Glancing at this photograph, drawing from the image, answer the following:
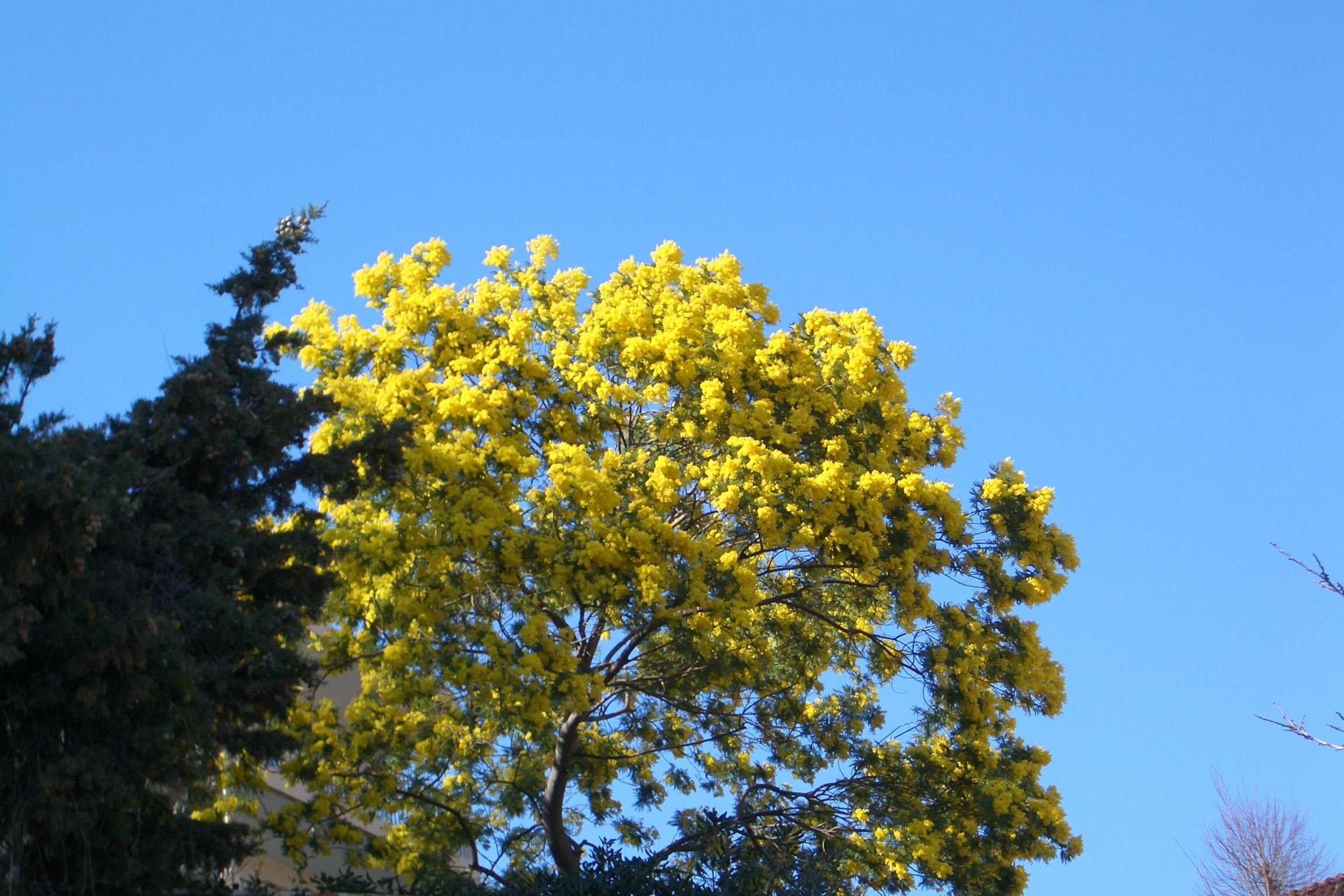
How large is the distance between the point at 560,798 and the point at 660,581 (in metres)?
3.36

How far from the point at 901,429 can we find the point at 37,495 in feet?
30.5

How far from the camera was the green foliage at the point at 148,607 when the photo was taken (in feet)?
27.8

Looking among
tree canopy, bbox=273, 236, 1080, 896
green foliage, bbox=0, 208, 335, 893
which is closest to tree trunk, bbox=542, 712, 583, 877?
tree canopy, bbox=273, 236, 1080, 896

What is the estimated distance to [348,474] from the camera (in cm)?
1088

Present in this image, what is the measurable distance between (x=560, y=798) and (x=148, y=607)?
7.18 m

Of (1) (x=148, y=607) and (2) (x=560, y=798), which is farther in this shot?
(2) (x=560, y=798)

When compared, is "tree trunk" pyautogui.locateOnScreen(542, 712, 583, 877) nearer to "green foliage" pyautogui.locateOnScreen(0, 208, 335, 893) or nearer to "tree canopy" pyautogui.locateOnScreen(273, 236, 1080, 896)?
"tree canopy" pyautogui.locateOnScreen(273, 236, 1080, 896)

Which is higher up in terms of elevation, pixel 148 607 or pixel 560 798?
pixel 560 798

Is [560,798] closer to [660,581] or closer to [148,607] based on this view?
[660,581]

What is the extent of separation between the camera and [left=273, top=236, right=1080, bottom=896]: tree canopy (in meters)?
13.0

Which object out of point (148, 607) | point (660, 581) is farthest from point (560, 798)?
point (148, 607)

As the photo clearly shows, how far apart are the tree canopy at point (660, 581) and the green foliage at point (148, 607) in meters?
1.97

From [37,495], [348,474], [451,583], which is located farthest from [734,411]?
[37,495]

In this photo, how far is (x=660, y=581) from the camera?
13055 millimetres
